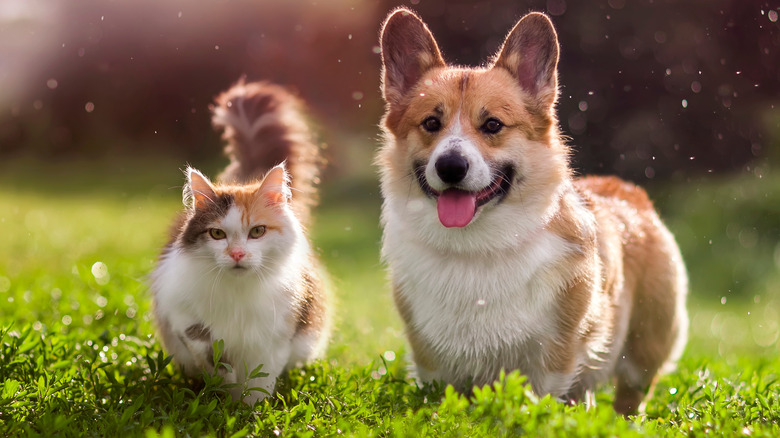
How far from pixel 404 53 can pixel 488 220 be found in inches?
37.5

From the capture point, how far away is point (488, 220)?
130 inches

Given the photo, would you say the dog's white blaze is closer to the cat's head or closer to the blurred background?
the cat's head

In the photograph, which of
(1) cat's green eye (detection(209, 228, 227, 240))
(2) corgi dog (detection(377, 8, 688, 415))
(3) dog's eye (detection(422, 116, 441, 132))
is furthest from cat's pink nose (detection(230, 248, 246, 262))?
(3) dog's eye (detection(422, 116, 441, 132))

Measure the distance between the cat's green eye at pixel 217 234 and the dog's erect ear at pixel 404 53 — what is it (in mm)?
1114

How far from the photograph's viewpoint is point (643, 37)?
9.64 meters

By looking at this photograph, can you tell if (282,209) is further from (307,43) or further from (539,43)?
(307,43)

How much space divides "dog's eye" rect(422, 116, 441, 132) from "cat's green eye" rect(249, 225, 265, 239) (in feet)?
2.80

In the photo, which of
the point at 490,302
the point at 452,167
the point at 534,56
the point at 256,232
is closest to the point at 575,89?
the point at 534,56

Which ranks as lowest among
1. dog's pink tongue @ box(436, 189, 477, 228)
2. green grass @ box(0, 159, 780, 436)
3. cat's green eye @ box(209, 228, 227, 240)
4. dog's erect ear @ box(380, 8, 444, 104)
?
green grass @ box(0, 159, 780, 436)

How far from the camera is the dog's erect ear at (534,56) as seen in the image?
3414 millimetres

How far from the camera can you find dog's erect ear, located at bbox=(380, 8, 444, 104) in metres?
3.60

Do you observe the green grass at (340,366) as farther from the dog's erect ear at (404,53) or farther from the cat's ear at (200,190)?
the dog's erect ear at (404,53)

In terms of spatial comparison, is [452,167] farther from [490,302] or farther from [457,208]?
[490,302]

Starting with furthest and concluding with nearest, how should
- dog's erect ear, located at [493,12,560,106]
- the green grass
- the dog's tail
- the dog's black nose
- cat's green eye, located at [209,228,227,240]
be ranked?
the dog's tail → dog's erect ear, located at [493,12,560,106] → cat's green eye, located at [209,228,227,240] → the dog's black nose → the green grass
